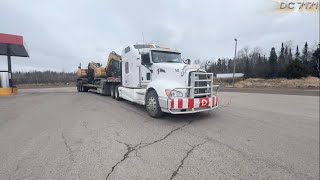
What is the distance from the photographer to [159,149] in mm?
3666

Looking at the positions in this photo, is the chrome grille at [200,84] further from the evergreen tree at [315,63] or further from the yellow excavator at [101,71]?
the evergreen tree at [315,63]

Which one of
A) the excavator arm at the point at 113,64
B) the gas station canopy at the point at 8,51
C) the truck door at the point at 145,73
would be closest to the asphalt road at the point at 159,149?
the truck door at the point at 145,73

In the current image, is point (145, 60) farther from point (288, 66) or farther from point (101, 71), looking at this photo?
point (288, 66)

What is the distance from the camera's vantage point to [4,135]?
4.56 metres

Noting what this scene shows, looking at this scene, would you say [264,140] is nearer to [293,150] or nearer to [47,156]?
[293,150]

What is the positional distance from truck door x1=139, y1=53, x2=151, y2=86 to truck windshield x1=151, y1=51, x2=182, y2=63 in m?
0.26

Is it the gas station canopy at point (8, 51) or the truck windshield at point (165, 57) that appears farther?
the gas station canopy at point (8, 51)

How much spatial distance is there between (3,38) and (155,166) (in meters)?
19.4

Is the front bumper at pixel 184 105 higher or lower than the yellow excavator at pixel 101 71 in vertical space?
lower

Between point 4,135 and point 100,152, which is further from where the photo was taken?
point 4,135

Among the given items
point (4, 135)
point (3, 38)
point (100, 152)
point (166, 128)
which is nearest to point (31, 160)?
point (100, 152)

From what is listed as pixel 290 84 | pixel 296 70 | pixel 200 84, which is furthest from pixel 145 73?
pixel 296 70

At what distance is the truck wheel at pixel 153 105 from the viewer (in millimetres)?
6090

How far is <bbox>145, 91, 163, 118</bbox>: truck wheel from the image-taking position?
6090 millimetres
